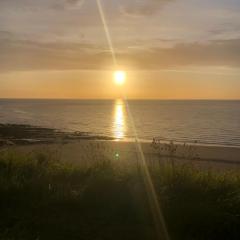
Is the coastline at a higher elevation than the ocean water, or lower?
lower

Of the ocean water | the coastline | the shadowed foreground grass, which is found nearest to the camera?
the shadowed foreground grass

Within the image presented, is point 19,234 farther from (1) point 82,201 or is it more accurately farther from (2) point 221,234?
(2) point 221,234

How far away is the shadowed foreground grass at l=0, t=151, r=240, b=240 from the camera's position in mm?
8359

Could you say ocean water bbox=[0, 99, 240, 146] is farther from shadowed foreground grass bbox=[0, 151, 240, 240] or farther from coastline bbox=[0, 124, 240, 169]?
shadowed foreground grass bbox=[0, 151, 240, 240]

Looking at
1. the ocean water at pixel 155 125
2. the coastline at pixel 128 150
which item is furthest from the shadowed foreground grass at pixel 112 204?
the ocean water at pixel 155 125

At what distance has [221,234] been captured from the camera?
827 cm

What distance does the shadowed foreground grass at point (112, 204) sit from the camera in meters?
8.36

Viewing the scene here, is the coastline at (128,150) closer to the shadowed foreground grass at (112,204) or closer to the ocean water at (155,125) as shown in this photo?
the shadowed foreground grass at (112,204)

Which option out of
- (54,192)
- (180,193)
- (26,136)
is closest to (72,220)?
(54,192)

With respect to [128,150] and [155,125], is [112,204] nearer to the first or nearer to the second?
[128,150]

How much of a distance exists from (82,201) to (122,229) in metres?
1.77

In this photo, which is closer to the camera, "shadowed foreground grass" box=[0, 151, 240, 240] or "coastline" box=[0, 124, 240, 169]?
"shadowed foreground grass" box=[0, 151, 240, 240]

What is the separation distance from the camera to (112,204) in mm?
9828

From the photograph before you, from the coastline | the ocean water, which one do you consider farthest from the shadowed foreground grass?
the ocean water
